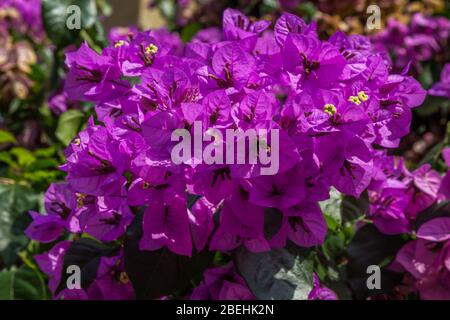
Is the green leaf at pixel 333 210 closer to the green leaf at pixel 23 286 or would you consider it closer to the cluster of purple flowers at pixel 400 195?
the cluster of purple flowers at pixel 400 195

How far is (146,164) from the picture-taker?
55 cm

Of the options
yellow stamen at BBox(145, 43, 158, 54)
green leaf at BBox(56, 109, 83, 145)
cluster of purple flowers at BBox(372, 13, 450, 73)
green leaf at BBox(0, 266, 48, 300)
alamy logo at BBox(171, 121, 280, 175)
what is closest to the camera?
alamy logo at BBox(171, 121, 280, 175)

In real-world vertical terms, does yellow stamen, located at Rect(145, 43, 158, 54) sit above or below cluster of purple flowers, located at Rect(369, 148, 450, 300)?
above

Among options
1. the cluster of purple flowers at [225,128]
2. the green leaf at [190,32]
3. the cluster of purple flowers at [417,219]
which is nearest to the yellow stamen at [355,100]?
the cluster of purple flowers at [225,128]

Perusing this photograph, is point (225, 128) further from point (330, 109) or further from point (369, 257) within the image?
point (369, 257)

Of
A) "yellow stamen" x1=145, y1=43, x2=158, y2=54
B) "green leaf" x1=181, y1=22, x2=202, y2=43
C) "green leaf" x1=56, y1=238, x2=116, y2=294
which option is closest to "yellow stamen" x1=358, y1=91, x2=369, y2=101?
"yellow stamen" x1=145, y1=43, x2=158, y2=54

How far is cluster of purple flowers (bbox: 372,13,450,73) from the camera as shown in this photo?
1554mm

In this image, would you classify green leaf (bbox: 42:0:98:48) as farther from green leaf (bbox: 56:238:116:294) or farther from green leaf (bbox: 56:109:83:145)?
green leaf (bbox: 56:238:116:294)

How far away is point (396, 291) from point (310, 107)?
332mm

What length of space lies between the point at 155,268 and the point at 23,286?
289mm

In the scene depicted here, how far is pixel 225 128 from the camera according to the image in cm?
56

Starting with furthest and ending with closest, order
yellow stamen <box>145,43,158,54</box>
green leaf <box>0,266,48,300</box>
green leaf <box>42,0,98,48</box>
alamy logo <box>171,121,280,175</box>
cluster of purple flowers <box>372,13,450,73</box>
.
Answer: cluster of purple flowers <box>372,13,450,73</box>, green leaf <box>42,0,98,48</box>, green leaf <box>0,266,48,300</box>, yellow stamen <box>145,43,158,54</box>, alamy logo <box>171,121,280,175</box>

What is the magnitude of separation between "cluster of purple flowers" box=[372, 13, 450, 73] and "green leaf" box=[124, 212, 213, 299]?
1.04m
